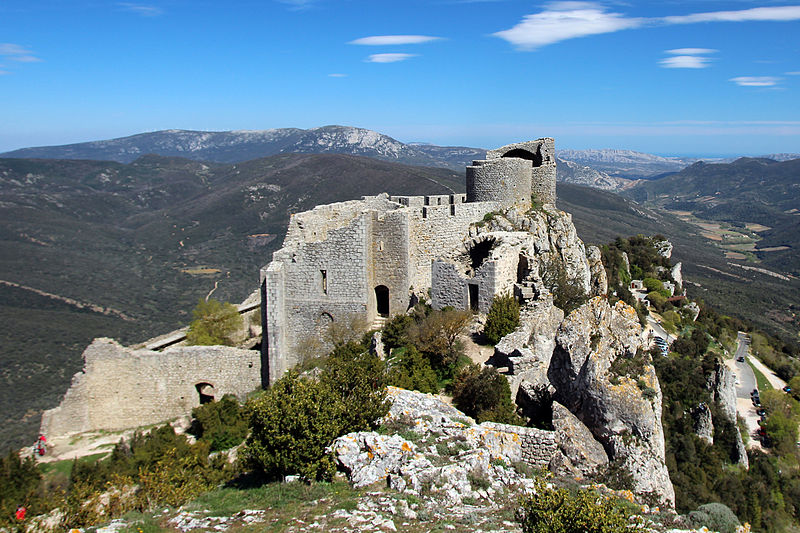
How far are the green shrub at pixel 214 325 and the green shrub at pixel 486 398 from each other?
509 inches

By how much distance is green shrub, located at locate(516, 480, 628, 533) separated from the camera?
6969 millimetres

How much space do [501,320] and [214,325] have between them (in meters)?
12.6

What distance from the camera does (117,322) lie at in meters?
49.8

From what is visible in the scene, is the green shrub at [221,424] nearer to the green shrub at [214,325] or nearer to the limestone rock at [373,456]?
the green shrub at [214,325]

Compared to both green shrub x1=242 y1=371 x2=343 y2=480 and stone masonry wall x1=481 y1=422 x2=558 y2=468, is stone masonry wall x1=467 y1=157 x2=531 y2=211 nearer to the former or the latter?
stone masonry wall x1=481 y1=422 x2=558 y2=468

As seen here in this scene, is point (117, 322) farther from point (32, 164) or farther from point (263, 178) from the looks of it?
point (32, 164)

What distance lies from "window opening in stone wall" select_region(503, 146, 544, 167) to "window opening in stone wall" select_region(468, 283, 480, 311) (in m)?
9.73

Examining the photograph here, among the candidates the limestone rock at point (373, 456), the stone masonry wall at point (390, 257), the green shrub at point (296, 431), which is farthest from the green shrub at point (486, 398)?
the stone masonry wall at point (390, 257)

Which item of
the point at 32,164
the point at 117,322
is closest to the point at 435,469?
the point at 117,322

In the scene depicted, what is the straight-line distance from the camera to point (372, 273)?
66.6ft

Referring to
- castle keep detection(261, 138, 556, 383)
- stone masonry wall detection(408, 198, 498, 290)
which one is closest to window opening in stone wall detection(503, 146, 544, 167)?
castle keep detection(261, 138, 556, 383)

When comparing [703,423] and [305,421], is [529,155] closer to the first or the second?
[703,423]

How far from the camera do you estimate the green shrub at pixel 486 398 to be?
42.2ft

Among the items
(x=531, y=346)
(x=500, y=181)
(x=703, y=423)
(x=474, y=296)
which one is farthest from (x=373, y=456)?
(x=703, y=423)
